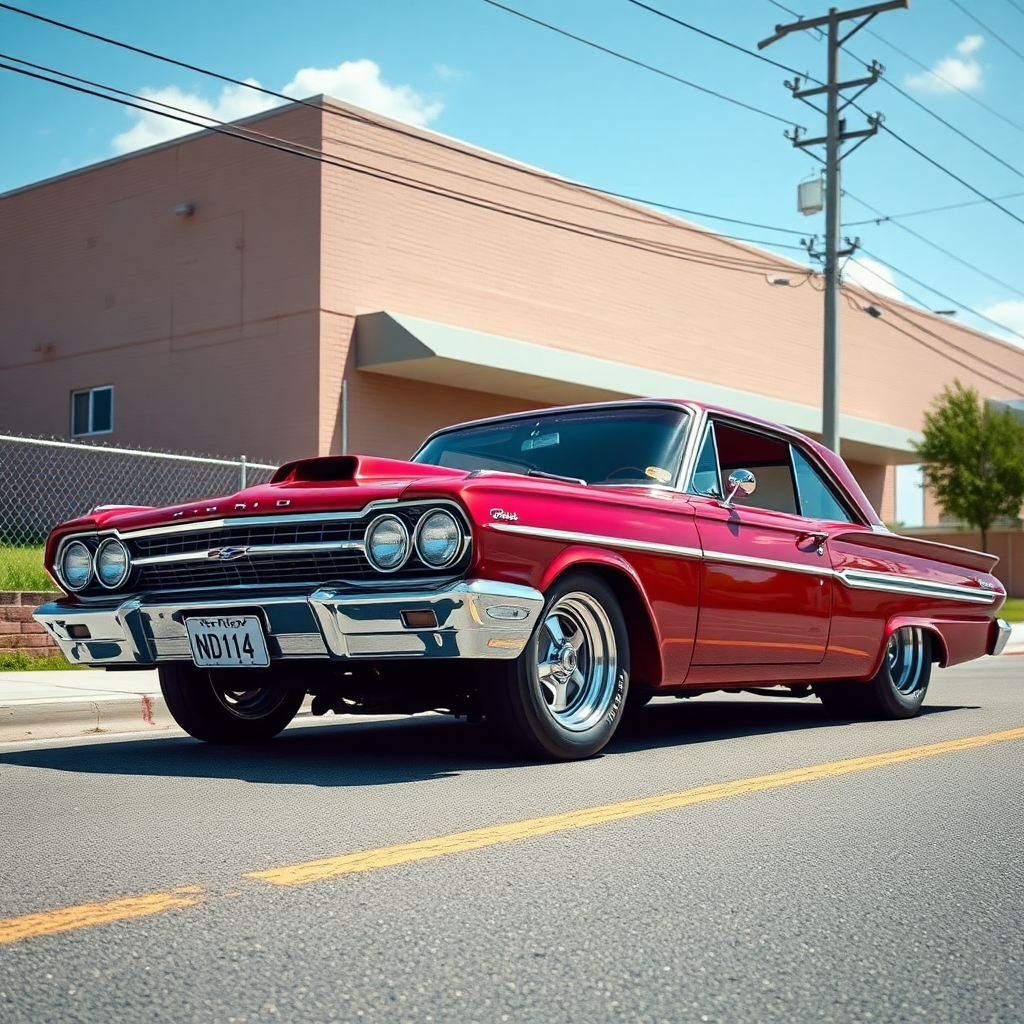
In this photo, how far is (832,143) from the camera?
77.8 feet

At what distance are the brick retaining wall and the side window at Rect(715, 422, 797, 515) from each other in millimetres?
6067

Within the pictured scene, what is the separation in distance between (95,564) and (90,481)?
15.0 m

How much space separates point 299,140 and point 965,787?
18.3 m

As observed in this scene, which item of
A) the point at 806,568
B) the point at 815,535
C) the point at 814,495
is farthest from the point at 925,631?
the point at 806,568

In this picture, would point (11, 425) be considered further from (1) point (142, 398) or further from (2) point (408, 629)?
(2) point (408, 629)

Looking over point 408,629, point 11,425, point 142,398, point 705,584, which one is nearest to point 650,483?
point 705,584

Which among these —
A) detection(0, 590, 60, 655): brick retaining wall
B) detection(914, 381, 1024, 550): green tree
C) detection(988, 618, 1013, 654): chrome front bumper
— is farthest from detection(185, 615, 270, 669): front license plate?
detection(914, 381, 1024, 550): green tree

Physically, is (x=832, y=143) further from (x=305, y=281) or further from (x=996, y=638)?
(x=996, y=638)

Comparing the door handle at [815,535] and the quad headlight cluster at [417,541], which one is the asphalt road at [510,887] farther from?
the door handle at [815,535]

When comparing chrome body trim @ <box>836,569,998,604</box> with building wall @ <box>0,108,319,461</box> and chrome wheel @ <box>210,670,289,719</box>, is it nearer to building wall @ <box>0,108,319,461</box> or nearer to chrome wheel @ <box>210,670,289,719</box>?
chrome wheel @ <box>210,670,289,719</box>

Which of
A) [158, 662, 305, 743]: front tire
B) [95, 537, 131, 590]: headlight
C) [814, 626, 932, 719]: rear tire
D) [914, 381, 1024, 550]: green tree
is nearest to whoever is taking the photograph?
[95, 537, 131, 590]: headlight

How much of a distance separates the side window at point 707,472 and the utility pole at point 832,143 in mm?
15304

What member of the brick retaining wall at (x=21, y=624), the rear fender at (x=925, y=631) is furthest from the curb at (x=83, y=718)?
the rear fender at (x=925, y=631)

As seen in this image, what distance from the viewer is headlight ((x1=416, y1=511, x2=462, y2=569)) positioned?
5.44 metres
